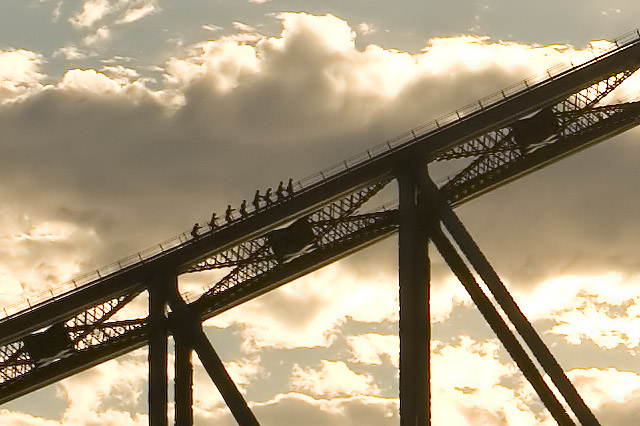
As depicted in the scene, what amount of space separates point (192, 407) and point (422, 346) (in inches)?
435

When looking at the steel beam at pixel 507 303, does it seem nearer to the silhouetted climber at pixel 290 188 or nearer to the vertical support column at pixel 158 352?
the silhouetted climber at pixel 290 188

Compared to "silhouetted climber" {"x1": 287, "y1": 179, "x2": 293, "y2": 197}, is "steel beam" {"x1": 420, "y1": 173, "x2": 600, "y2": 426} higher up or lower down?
lower down

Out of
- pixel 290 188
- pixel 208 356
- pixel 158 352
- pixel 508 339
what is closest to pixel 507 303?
pixel 508 339

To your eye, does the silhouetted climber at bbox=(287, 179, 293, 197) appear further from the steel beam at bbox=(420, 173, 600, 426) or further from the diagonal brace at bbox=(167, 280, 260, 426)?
the diagonal brace at bbox=(167, 280, 260, 426)

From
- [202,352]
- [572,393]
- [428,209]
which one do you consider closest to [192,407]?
[202,352]

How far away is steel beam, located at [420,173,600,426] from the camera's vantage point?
39312 mm

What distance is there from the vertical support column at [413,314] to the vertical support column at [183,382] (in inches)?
415

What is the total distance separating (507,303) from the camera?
40.5m

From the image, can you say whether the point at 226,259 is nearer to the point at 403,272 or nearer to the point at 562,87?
the point at 403,272

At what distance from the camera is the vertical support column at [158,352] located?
46.1 metres

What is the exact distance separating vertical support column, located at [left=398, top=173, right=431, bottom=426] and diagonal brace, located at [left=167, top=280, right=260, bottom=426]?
24.2 feet

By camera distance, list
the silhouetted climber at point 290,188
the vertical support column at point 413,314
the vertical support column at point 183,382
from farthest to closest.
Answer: the vertical support column at point 183,382 → the silhouetted climber at point 290,188 → the vertical support column at point 413,314

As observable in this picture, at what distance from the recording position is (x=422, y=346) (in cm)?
4050

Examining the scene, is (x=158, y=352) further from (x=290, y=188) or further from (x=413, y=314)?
(x=413, y=314)
